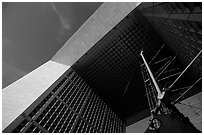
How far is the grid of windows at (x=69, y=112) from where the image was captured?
22.9m

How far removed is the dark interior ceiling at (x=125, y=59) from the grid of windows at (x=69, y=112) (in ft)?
9.16

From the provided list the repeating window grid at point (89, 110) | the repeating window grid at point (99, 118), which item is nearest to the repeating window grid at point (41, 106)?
the repeating window grid at point (89, 110)

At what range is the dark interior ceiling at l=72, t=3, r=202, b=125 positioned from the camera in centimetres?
2870

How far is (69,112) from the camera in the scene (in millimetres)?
28938

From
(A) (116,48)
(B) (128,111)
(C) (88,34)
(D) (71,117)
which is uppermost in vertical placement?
(C) (88,34)

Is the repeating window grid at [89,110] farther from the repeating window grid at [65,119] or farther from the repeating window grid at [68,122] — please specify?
the repeating window grid at [65,119]

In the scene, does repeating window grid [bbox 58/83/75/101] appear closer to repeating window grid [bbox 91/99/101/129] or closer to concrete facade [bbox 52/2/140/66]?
concrete facade [bbox 52/2/140/66]

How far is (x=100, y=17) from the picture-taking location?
30438 mm

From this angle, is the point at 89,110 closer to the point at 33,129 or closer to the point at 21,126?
the point at 33,129

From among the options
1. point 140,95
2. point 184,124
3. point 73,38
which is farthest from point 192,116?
point 73,38

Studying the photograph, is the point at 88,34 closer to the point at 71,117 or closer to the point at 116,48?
the point at 116,48

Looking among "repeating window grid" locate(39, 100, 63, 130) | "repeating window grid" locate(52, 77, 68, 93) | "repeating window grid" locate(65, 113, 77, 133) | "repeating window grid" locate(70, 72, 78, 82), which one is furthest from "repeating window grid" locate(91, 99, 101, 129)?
"repeating window grid" locate(52, 77, 68, 93)

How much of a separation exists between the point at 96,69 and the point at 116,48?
6.26 m

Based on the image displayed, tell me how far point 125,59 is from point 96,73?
20.8ft
